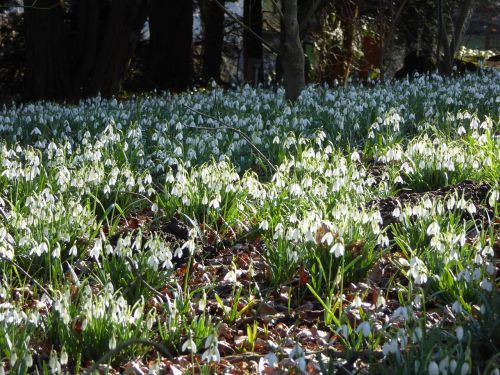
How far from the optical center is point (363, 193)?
4801 mm

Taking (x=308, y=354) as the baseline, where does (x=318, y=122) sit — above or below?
above

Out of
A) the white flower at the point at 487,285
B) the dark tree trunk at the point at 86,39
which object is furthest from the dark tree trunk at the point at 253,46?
the white flower at the point at 487,285

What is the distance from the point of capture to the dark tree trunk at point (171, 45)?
13.9m

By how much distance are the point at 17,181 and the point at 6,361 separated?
Answer: 2.32 m

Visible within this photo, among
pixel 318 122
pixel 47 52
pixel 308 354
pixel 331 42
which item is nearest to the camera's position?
pixel 308 354

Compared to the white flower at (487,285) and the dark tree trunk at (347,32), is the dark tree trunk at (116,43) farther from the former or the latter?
the white flower at (487,285)

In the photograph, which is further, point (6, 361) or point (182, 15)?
point (182, 15)

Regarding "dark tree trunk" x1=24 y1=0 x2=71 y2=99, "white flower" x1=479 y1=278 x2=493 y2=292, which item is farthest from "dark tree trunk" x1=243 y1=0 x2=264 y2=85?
"white flower" x1=479 y1=278 x2=493 y2=292

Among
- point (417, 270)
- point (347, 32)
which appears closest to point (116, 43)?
point (347, 32)

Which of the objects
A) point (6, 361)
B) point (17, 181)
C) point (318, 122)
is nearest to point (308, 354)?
point (6, 361)

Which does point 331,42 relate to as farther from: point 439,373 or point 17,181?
point 439,373

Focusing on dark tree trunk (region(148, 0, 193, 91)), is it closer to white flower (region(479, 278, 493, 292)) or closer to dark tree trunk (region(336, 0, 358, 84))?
dark tree trunk (region(336, 0, 358, 84))

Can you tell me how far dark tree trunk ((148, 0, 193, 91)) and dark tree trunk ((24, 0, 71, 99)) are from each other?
1.60 meters

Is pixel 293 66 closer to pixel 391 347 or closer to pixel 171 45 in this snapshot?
pixel 171 45
